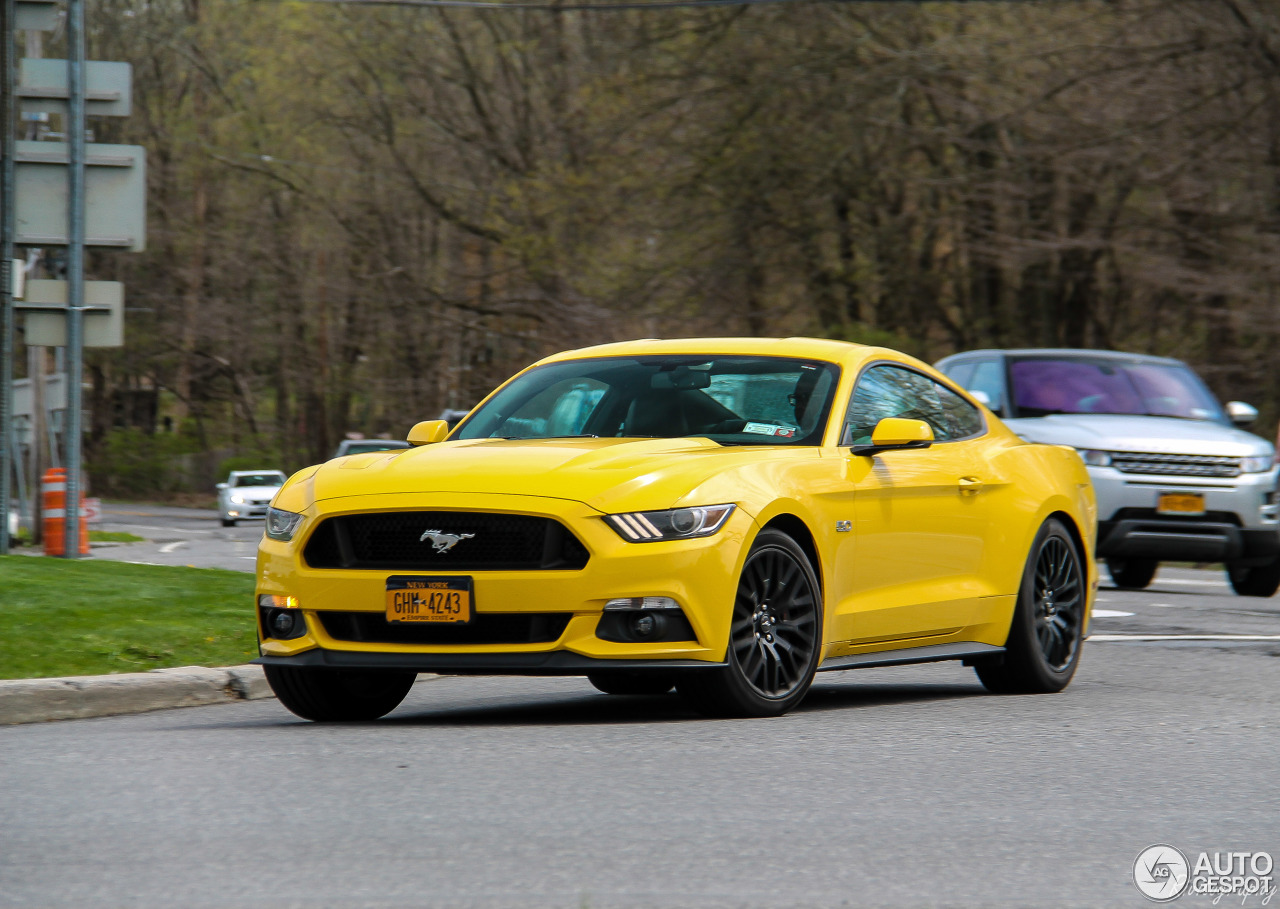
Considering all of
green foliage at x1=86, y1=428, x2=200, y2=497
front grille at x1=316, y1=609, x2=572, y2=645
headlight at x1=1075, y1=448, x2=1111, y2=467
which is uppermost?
headlight at x1=1075, y1=448, x2=1111, y2=467

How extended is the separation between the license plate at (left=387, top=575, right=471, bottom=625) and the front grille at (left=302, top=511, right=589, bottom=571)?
70mm

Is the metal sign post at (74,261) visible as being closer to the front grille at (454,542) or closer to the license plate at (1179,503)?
the license plate at (1179,503)

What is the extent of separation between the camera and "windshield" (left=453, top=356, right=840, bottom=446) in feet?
26.9

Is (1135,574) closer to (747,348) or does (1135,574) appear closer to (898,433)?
(747,348)

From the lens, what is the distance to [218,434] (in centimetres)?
6272

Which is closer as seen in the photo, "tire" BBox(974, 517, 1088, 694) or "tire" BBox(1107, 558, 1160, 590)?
"tire" BBox(974, 517, 1088, 694)

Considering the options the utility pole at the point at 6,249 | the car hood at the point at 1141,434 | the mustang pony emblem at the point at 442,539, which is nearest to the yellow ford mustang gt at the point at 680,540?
the mustang pony emblem at the point at 442,539

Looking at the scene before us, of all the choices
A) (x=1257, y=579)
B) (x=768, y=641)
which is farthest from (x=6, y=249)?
(x=768, y=641)

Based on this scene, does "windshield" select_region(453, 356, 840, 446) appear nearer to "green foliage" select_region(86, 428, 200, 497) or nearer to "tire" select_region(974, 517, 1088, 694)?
"tire" select_region(974, 517, 1088, 694)

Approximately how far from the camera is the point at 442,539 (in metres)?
7.16

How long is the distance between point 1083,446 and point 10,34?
1078 cm

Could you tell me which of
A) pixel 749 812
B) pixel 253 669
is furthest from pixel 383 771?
pixel 253 669

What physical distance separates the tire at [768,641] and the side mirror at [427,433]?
67.2 inches

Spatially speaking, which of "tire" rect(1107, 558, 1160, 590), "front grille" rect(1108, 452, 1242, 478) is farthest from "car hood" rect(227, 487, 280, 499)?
"front grille" rect(1108, 452, 1242, 478)
